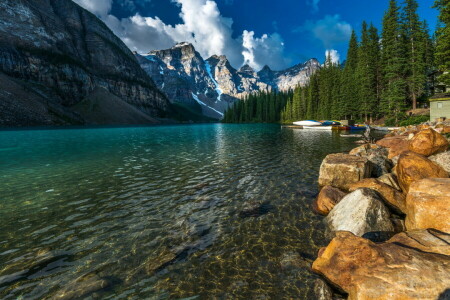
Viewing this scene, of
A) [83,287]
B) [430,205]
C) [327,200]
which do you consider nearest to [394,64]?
[327,200]

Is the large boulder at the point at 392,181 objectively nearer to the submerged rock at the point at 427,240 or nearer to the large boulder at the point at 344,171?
the large boulder at the point at 344,171

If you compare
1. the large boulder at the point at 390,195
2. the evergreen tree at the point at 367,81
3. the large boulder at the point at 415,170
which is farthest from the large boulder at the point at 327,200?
the evergreen tree at the point at 367,81

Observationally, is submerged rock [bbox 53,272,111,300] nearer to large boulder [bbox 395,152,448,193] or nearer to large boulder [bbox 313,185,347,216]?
large boulder [bbox 313,185,347,216]

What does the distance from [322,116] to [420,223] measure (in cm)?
9767

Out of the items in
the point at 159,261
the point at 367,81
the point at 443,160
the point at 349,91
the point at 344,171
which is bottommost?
the point at 159,261

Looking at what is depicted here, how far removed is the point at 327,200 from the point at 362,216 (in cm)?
236

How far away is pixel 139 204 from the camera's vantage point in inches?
454

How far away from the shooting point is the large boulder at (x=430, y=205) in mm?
6656

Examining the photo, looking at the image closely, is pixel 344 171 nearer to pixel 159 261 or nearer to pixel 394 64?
pixel 159 261

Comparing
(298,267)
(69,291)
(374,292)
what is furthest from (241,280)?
(69,291)

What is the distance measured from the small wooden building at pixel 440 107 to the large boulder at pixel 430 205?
41597 millimetres

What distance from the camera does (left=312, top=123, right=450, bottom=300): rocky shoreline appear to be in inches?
178

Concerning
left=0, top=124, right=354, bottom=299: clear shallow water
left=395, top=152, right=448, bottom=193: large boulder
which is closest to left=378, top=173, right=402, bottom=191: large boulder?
left=395, top=152, right=448, bottom=193: large boulder

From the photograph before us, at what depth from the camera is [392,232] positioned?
7.75 m
